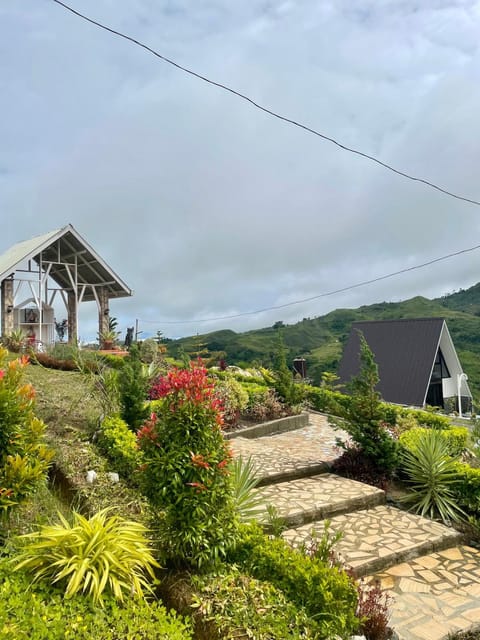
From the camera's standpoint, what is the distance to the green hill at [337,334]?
34.9 meters

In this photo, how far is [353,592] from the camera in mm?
3100

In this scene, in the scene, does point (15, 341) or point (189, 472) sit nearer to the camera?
point (189, 472)

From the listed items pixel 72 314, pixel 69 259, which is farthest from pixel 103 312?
pixel 69 259

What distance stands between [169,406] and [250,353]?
33202 millimetres

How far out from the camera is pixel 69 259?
2211 cm

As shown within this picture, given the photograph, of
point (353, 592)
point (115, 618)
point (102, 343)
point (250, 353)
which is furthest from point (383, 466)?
point (250, 353)

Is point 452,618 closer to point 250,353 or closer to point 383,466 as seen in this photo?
point 383,466

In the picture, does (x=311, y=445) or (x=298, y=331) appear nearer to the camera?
(x=311, y=445)

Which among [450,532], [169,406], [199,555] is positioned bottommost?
[450,532]

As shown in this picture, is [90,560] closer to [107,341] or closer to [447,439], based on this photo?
[447,439]

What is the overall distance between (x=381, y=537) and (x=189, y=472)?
2809 mm

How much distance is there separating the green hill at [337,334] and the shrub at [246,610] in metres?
26.6

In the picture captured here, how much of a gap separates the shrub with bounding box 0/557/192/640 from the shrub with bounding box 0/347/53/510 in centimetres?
80

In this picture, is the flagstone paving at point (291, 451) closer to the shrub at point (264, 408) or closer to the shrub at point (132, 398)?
the shrub at point (264, 408)
